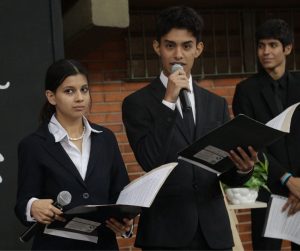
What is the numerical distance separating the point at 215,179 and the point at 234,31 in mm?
2484

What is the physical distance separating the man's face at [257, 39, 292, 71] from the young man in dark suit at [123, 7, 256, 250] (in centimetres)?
118

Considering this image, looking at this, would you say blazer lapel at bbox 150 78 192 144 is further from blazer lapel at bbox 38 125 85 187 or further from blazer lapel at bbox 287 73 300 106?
blazer lapel at bbox 287 73 300 106

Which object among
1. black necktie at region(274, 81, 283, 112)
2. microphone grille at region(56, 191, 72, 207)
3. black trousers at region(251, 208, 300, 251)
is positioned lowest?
black trousers at region(251, 208, 300, 251)

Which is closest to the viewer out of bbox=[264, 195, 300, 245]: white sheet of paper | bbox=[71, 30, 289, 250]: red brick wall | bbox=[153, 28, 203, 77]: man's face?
bbox=[153, 28, 203, 77]: man's face

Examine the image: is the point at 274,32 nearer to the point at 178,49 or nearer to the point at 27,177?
the point at 178,49

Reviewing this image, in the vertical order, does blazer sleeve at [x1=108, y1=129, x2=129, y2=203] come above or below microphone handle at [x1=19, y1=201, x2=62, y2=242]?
above

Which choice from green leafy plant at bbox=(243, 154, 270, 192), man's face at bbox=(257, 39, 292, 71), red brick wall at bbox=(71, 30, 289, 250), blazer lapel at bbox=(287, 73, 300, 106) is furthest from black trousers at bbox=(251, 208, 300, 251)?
red brick wall at bbox=(71, 30, 289, 250)

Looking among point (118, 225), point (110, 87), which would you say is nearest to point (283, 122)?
point (118, 225)

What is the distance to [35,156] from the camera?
2.67 metres

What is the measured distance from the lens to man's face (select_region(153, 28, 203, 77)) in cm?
287

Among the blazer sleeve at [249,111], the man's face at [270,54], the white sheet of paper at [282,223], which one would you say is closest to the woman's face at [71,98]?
the white sheet of paper at [282,223]

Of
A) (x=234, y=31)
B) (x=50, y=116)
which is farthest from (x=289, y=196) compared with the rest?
(x=234, y=31)

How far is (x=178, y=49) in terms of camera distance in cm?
288

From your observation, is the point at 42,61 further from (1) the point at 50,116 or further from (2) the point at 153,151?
(2) the point at 153,151
